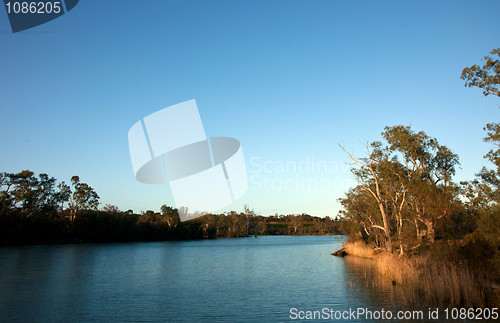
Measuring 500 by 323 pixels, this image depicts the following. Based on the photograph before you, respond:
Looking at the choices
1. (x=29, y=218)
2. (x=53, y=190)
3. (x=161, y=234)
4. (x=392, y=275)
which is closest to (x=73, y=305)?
(x=392, y=275)

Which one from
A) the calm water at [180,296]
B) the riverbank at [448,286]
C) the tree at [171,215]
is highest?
the tree at [171,215]

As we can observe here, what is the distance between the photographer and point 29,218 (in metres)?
64.7

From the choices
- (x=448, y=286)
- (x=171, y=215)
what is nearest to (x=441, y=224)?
(x=448, y=286)

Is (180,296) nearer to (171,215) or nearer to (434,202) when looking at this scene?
(434,202)

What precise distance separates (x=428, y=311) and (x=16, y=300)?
17.3 m

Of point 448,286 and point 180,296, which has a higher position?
point 448,286

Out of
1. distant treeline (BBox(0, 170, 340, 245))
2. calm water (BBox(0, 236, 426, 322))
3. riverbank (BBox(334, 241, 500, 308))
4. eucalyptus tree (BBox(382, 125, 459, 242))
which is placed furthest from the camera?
distant treeline (BBox(0, 170, 340, 245))

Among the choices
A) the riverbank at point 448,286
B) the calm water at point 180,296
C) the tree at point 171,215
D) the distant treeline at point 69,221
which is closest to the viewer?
the riverbank at point 448,286

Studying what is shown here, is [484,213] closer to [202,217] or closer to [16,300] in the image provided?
[16,300]

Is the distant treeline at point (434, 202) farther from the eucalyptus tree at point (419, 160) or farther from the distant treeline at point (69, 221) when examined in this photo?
the distant treeline at point (69, 221)

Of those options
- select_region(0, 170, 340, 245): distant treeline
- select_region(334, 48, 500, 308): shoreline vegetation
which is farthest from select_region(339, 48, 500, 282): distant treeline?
select_region(0, 170, 340, 245): distant treeline

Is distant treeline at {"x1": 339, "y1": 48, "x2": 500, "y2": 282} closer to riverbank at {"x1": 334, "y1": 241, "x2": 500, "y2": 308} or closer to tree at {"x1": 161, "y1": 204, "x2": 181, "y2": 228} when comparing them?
riverbank at {"x1": 334, "y1": 241, "x2": 500, "y2": 308}

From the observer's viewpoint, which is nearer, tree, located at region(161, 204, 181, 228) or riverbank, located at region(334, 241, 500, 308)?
riverbank, located at region(334, 241, 500, 308)

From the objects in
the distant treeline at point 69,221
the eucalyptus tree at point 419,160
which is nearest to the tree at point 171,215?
the distant treeline at point 69,221
